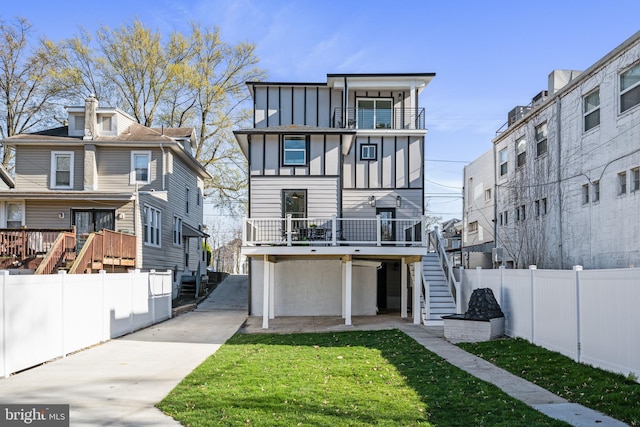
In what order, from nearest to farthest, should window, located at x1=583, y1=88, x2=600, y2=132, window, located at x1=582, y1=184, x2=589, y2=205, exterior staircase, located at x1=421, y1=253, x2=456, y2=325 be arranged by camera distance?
window, located at x1=583, y1=88, x2=600, y2=132 → window, located at x1=582, y1=184, x2=589, y2=205 → exterior staircase, located at x1=421, y1=253, x2=456, y2=325

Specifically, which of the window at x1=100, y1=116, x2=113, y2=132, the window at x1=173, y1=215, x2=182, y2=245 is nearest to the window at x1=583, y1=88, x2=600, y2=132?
the window at x1=173, y1=215, x2=182, y2=245

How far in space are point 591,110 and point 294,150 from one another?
966cm

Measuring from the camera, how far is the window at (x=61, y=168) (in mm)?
25047

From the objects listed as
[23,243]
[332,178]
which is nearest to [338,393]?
[332,178]

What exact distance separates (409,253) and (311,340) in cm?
457

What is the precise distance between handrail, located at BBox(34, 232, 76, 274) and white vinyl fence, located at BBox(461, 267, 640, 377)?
12.3 m

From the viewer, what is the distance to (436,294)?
1845 cm

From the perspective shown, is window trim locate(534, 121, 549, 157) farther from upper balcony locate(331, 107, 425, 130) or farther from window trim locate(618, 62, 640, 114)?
window trim locate(618, 62, 640, 114)

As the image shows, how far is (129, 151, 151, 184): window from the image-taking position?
2525cm

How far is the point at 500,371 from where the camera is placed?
9.77 m

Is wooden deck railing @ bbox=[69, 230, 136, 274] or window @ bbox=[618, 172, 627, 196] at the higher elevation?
window @ bbox=[618, 172, 627, 196]

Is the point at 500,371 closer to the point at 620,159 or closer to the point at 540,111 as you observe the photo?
the point at 620,159

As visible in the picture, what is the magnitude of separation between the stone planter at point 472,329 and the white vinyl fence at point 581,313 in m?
0.32

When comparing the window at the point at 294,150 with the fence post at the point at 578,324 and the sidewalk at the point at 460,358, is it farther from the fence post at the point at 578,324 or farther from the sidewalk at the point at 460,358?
the fence post at the point at 578,324
